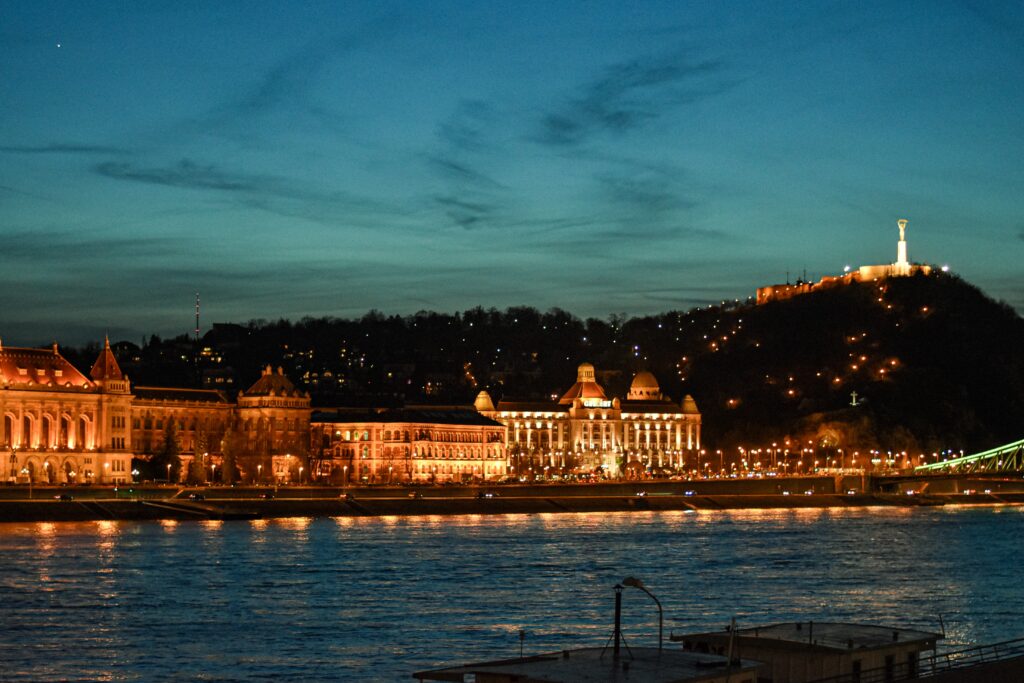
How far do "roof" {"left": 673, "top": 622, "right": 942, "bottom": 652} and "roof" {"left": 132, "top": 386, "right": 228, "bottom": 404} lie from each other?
117166 millimetres

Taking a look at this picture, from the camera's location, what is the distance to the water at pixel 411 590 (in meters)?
42.9

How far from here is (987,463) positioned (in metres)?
161

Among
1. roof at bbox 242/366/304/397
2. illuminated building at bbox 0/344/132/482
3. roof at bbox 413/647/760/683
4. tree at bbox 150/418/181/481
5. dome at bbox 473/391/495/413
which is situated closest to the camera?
roof at bbox 413/647/760/683

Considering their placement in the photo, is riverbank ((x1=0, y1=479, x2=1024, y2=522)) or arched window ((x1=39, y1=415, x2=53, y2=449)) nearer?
riverbank ((x1=0, y1=479, x2=1024, y2=522))

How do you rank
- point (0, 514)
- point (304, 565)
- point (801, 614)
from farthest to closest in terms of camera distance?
point (0, 514) → point (304, 565) → point (801, 614)

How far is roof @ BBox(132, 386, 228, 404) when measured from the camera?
14438 cm

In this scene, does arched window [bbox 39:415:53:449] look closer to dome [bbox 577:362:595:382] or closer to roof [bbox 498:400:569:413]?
roof [bbox 498:400:569:413]

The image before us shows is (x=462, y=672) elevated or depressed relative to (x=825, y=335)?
depressed

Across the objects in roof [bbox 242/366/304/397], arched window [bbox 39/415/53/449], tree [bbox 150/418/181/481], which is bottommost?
tree [bbox 150/418/181/481]

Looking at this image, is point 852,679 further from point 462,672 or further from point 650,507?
point 650,507

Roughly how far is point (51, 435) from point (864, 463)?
8015 centimetres

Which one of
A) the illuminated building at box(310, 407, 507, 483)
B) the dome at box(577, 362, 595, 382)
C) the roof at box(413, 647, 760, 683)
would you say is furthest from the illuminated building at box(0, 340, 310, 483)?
the roof at box(413, 647, 760, 683)

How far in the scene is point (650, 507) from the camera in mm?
136250

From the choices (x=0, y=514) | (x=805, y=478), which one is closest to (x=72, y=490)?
(x=0, y=514)
